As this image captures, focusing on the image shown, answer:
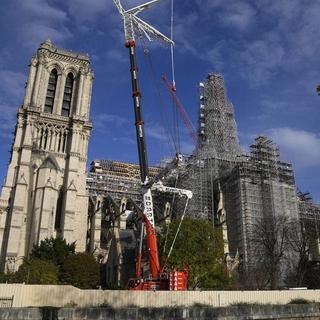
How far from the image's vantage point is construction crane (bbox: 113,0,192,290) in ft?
94.6

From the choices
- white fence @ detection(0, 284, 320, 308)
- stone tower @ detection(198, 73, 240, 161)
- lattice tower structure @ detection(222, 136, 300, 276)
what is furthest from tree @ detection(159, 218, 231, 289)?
stone tower @ detection(198, 73, 240, 161)

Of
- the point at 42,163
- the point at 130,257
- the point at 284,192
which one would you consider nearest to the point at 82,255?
the point at 130,257

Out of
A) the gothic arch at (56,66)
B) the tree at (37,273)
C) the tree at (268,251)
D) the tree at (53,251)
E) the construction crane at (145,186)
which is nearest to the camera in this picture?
the construction crane at (145,186)

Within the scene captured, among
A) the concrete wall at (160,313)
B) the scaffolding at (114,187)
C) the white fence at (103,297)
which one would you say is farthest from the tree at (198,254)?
the scaffolding at (114,187)

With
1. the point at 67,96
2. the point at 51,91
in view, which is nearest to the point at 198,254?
the point at 67,96

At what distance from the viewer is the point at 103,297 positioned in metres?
21.9

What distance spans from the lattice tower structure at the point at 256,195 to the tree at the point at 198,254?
1308cm

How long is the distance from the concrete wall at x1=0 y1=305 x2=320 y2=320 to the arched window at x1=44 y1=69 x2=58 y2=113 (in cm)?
4962

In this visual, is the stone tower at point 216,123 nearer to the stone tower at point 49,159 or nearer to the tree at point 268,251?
the tree at point 268,251

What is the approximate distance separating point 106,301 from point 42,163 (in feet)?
123

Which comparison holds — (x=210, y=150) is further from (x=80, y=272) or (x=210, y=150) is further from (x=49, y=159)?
(x=80, y=272)

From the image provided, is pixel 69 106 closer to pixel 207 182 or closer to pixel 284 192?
pixel 207 182

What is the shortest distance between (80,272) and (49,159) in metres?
20.3

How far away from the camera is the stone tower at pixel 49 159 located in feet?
169
